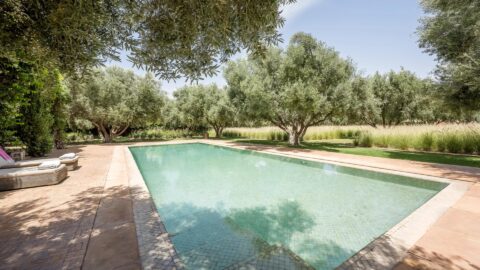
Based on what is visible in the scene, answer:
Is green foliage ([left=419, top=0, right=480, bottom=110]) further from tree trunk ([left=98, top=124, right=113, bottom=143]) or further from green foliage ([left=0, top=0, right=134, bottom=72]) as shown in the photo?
tree trunk ([left=98, top=124, right=113, bottom=143])

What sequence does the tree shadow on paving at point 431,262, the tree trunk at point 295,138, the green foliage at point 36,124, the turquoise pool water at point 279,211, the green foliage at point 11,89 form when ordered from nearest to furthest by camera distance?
1. the tree shadow on paving at point 431,262
2. the turquoise pool water at point 279,211
3. the green foliage at point 11,89
4. the green foliage at point 36,124
5. the tree trunk at point 295,138

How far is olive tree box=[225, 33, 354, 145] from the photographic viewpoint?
15.0 m

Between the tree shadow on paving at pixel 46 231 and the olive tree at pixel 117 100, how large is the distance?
61.6ft

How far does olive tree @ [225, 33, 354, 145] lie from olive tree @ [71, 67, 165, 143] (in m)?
12.5

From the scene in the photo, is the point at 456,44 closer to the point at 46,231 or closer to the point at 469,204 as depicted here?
the point at 469,204

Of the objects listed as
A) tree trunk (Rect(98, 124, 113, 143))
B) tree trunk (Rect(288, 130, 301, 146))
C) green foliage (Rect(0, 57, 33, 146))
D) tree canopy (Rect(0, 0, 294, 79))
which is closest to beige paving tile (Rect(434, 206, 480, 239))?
tree canopy (Rect(0, 0, 294, 79))

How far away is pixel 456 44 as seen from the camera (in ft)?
32.2

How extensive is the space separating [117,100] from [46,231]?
2196 cm

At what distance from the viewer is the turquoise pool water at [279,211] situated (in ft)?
12.6

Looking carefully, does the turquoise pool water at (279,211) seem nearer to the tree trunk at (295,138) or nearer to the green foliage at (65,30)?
the green foliage at (65,30)

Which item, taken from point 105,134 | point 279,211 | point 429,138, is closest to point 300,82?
point 429,138

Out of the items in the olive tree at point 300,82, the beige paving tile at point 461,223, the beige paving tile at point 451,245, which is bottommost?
the beige paving tile at point 451,245

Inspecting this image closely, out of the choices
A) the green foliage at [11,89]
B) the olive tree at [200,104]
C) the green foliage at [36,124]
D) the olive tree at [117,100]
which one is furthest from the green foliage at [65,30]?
the olive tree at [200,104]

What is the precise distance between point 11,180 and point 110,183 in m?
2.61
